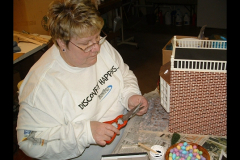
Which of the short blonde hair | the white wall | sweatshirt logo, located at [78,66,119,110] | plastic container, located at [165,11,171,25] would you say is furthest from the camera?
plastic container, located at [165,11,171,25]

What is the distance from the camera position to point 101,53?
151 cm

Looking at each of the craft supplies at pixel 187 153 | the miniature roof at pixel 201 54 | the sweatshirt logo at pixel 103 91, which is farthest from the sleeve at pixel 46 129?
the miniature roof at pixel 201 54

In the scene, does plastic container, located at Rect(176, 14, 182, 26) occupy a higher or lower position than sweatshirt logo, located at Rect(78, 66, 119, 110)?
lower

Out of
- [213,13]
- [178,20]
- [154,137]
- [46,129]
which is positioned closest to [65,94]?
[46,129]

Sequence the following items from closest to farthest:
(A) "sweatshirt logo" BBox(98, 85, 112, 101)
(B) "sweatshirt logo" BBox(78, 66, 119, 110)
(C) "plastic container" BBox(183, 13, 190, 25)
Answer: (B) "sweatshirt logo" BBox(78, 66, 119, 110) → (A) "sweatshirt logo" BBox(98, 85, 112, 101) → (C) "plastic container" BBox(183, 13, 190, 25)

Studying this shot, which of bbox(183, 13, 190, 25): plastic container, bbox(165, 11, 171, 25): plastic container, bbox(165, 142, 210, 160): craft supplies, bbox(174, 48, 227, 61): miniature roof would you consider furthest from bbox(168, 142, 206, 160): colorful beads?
bbox(165, 11, 171, 25): plastic container

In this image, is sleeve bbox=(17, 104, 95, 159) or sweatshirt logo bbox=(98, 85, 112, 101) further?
sweatshirt logo bbox=(98, 85, 112, 101)

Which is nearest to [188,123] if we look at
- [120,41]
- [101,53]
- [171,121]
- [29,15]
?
[171,121]

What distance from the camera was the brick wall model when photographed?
3.85 feet

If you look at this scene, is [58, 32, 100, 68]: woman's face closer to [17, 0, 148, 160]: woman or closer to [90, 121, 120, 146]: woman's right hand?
[17, 0, 148, 160]: woman

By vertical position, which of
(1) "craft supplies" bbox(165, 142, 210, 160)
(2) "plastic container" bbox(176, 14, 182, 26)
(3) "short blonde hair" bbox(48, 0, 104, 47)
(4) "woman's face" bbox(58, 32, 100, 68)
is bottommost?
(2) "plastic container" bbox(176, 14, 182, 26)

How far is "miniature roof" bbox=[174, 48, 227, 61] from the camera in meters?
1.19

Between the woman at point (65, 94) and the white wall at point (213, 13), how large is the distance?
178 inches

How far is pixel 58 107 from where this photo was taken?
4.01 ft
